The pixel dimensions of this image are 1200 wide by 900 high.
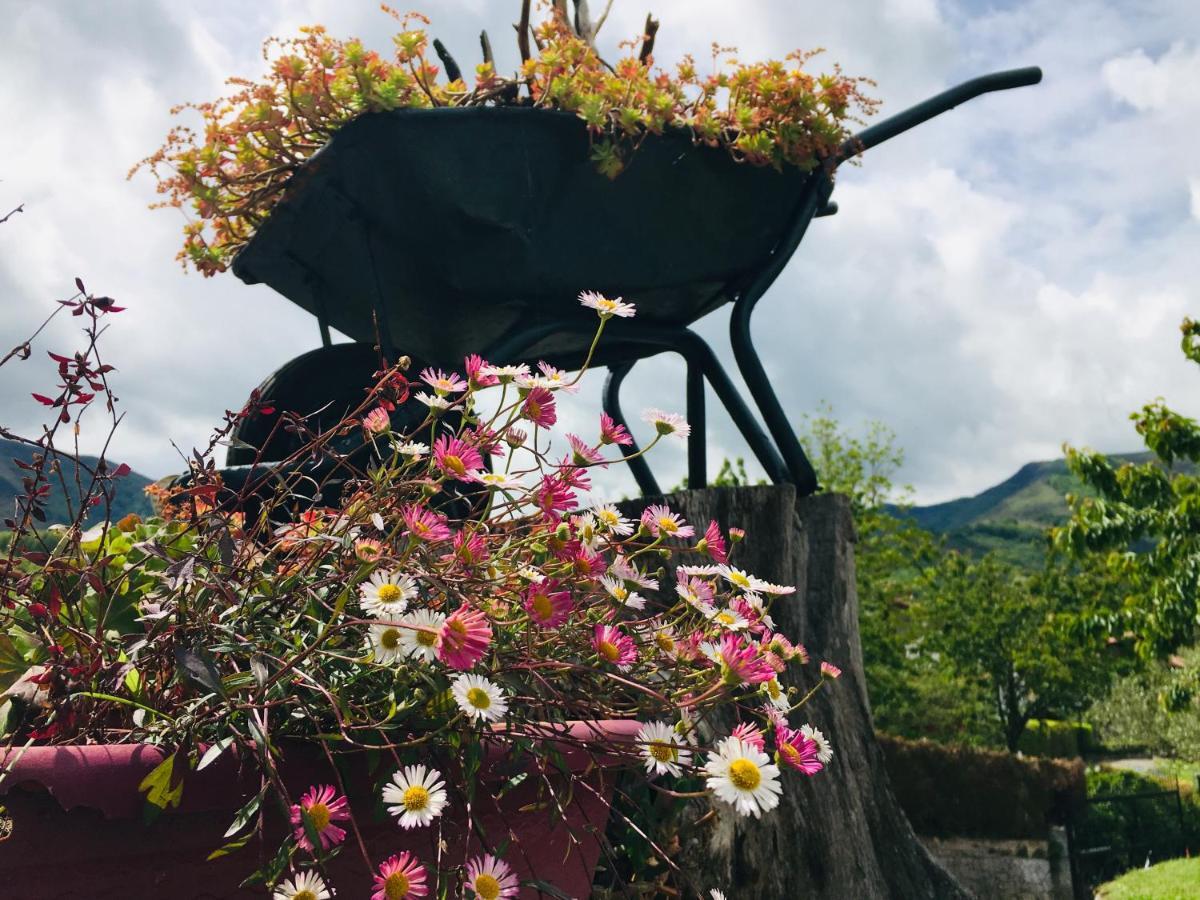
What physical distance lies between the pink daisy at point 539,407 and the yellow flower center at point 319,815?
55 centimetres

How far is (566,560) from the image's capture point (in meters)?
1.34

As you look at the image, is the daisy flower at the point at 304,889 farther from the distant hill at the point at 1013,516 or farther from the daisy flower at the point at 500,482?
the distant hill at the point at 1013,516

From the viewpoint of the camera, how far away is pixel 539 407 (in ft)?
4.25

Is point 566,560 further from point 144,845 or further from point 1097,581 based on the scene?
point 1097,581

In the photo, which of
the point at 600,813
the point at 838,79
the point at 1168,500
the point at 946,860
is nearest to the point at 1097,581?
the point at 1168,500

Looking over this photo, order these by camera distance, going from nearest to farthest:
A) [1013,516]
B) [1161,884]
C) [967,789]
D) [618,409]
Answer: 1. [618,409]
2. [967,789]
3. [1161,884]
4. [1013,516]

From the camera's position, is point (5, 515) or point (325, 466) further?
point (325, 466)

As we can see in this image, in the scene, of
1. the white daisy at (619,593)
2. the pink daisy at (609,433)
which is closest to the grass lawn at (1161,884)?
the white daisy at (619,593)

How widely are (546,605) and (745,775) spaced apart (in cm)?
28

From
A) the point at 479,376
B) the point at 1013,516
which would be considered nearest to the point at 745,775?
the point at 479,376

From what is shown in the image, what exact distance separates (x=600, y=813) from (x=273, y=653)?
493 mm

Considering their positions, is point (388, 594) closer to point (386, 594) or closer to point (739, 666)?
point (386, 594)

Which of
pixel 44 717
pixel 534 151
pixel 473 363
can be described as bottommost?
pixel 44 717

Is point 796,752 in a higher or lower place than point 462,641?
lower
